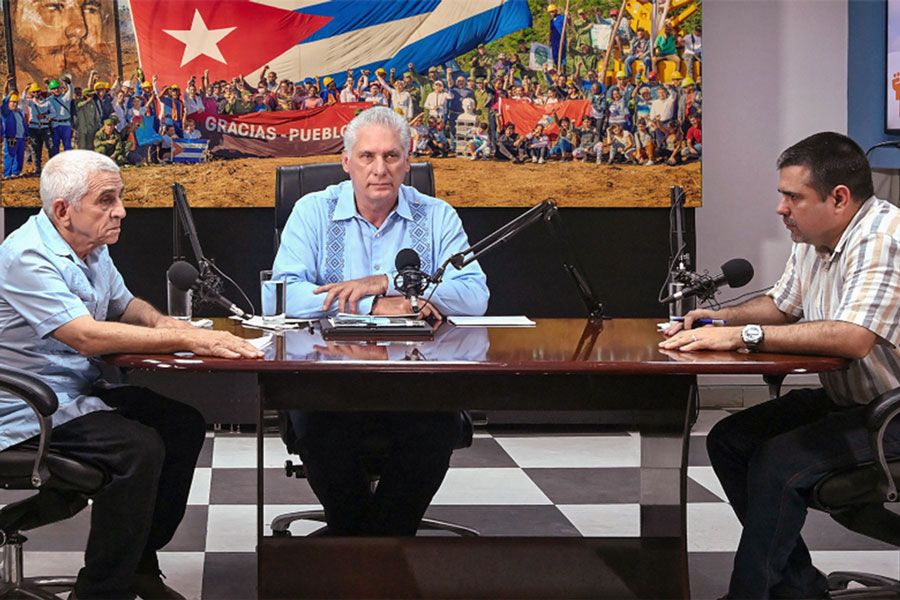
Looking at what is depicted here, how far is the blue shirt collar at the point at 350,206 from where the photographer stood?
10.2ft

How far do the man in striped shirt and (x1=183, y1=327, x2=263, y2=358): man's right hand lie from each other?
2.92 feet

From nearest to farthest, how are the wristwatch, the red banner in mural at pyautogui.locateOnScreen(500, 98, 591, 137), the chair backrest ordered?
the wristwatch
the chair backrest
the red banner in mural at pyautogui.locateOnScreen(500, 98, 591, 137)

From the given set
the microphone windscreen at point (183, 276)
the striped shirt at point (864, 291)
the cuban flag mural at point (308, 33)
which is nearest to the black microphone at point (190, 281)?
the microphone windscreen at point (183, 276)

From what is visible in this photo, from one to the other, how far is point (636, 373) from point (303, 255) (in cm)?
132

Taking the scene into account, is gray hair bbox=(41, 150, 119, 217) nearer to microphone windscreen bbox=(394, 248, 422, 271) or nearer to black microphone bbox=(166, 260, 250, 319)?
black microphone bbox=(166, 260, 250, 319)

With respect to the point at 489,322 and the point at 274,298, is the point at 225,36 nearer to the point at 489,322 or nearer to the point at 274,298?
the point at 274,298

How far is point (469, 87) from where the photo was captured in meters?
4.64

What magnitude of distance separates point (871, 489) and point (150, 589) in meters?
1.66

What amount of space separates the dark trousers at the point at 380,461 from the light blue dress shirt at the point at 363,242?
46 cm

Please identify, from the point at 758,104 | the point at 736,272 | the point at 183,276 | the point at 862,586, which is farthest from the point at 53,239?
the point at 758,104

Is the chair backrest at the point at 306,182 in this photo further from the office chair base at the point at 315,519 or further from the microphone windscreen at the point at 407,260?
the office chair base at the point at 315,519

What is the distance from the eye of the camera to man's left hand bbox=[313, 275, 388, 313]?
2.79 meters

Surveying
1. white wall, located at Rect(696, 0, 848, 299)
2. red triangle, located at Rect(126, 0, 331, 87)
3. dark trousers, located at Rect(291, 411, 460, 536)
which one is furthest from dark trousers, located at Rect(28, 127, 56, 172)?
white wall, located at Rect(696, 0, 848, 299)

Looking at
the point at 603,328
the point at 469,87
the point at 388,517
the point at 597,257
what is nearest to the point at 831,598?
the point at 603,328
